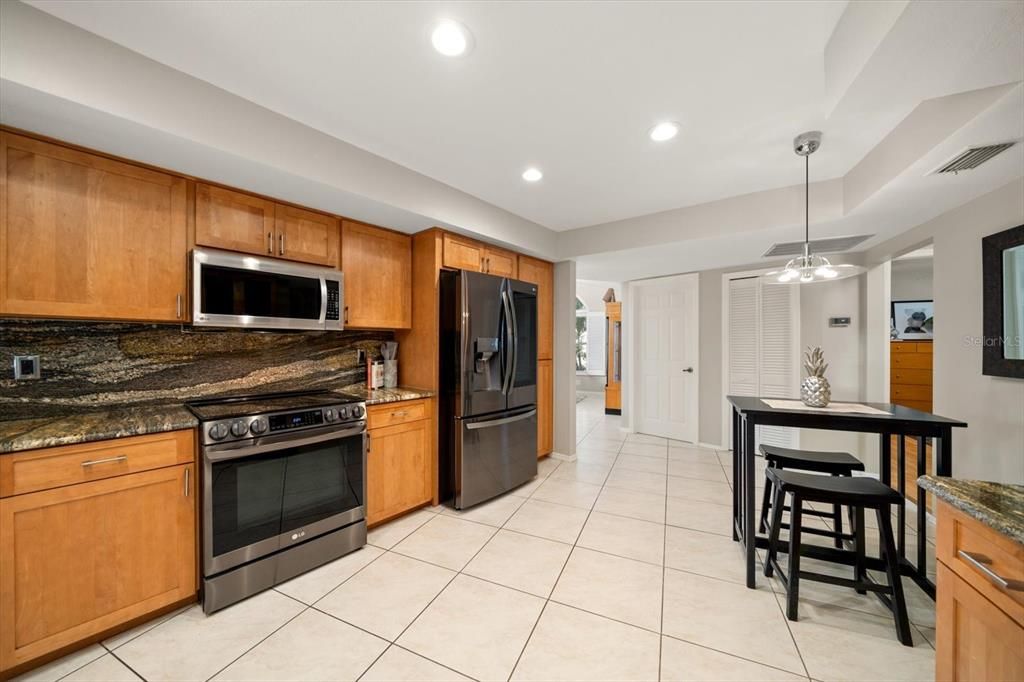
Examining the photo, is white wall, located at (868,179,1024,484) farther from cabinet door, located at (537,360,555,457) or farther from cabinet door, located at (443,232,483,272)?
cabinet door, located at (443,232,483,272)

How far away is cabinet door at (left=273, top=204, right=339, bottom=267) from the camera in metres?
2.36

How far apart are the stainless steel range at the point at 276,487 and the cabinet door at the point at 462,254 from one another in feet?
4.35

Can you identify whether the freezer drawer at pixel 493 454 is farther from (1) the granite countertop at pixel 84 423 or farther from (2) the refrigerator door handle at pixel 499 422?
(1) the granite countertop at pixel 84 423

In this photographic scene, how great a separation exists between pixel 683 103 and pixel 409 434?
2.65 metres

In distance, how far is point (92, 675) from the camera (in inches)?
57.8

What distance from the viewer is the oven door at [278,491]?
6.01 feet

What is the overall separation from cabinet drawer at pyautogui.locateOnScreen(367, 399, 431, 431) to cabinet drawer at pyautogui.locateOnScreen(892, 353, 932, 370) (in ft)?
24.3

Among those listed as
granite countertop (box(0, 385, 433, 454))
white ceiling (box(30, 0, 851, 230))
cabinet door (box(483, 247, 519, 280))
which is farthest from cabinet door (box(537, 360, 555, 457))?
granite countertop (box(0, 385, 433, 454))

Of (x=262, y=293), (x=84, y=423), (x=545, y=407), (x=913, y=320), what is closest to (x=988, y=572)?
(x=262, y=293)

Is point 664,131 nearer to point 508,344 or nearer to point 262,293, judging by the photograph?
point 508,344

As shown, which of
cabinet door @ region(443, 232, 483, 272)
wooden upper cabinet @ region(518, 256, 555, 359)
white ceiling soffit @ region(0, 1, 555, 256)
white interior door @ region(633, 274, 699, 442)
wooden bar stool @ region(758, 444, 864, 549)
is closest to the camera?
white ceiling soffit @ region(0, 1, 555, 256)

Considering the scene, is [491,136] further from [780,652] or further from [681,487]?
[681,487]

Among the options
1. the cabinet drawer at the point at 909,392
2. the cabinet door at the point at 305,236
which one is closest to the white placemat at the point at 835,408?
the cabinet door at the point at 305,236

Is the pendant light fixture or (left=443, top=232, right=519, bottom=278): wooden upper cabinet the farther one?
(left=443, top=232, right=519, bottom=278): wooden upper cabinet
